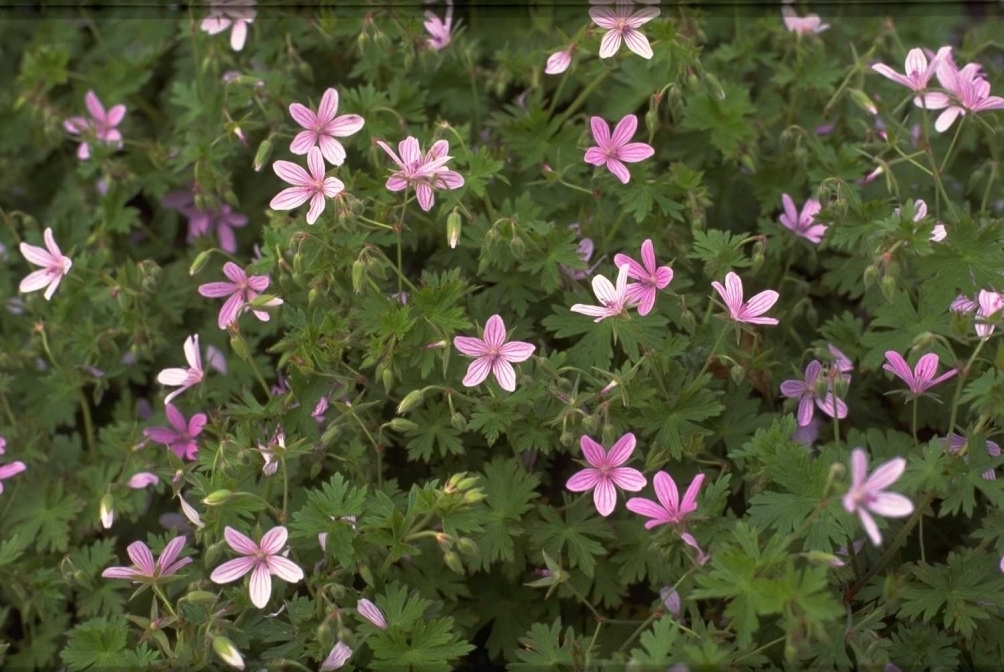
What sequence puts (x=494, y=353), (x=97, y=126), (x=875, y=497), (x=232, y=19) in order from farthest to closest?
(x=97, y=126), (x=232, y=19), (x=494, y=353), (x=875, y=497)

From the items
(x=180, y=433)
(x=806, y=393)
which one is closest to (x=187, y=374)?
(x=180, y=433)

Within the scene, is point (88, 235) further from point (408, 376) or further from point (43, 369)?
point (408, 376)

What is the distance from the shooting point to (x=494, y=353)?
2.23 meters

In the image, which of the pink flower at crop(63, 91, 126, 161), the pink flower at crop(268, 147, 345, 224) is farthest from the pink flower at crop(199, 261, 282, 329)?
the pink flower at crop(63, 91, 126, 161)

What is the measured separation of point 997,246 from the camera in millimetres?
2236

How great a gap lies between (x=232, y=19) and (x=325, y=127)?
83 centimetres

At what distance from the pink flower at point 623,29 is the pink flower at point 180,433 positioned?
1337 millimetres

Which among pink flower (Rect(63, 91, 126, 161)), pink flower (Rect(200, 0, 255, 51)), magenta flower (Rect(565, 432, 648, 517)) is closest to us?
magenta flower (Rect(565, 432, 648, 517))

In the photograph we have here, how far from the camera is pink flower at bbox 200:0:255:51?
3002 mm

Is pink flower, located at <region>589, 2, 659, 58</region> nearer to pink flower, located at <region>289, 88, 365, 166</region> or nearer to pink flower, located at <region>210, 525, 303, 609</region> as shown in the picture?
pink flower, located at <region>289, 88, 365, 166</region>

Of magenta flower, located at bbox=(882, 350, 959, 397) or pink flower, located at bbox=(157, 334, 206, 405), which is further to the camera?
pink flower, located at bbox=(157, 334, 206, 405)

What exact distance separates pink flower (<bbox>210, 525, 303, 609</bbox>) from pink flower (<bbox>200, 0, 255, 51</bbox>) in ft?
Result: 5.07

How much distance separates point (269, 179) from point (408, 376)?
119 centimetres

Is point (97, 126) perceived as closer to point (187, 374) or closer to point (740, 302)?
point (187, 374)
